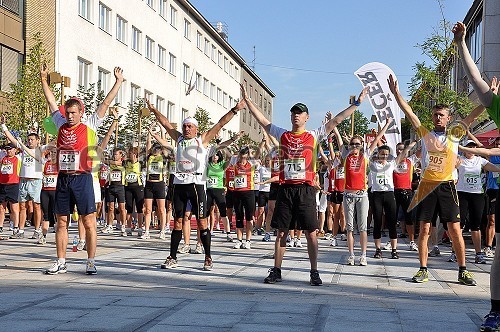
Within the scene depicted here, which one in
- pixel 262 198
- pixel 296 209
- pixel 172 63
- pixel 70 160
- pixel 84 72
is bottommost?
pixel 296 209

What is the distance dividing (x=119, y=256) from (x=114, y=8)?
2719 centimetres

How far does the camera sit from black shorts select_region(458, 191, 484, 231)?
11688 millimetres

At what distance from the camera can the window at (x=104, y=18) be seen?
113 feet

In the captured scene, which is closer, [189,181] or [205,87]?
[189,181]

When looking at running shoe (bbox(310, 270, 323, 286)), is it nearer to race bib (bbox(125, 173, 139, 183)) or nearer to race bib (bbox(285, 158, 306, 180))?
race bib (bbox(285, 158, 306, 180))

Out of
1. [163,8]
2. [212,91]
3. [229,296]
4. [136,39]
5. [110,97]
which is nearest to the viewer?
[229,296]

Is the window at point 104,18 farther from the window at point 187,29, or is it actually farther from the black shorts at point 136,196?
the black shorts at point 136,196

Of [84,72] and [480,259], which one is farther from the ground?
[84,72]

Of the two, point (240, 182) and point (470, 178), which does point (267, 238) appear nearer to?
point (240, 182)

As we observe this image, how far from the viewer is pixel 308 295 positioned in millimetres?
7340

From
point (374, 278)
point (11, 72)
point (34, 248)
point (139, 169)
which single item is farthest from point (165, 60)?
point (374, 278)

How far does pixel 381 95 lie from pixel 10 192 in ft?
29.5

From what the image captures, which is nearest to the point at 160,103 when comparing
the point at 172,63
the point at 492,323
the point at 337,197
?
the point at 172,63

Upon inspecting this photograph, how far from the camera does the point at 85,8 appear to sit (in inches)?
1276
